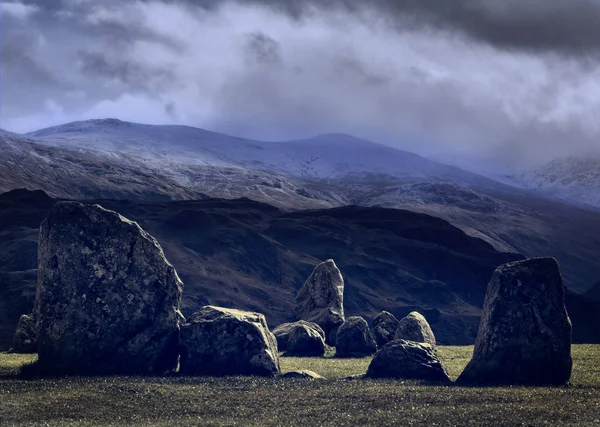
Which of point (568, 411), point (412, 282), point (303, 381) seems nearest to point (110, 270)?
point (303, 381)

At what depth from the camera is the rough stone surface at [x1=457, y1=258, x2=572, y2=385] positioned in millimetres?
36312

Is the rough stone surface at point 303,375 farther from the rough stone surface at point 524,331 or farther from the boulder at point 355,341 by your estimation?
the boulder at point 355,341

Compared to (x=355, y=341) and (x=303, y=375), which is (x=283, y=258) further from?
(x=303, y=375)

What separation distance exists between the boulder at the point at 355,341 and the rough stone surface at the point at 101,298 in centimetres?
1748

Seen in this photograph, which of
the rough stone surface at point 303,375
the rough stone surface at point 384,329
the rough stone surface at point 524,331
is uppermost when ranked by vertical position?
the rough stone surface at point 524,331

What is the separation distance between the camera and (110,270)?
3916 centimetres

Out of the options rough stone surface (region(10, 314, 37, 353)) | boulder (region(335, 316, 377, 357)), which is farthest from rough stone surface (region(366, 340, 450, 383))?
rough stone surface (region(10, 314, 37, 353))

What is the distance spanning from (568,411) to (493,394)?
160 inches

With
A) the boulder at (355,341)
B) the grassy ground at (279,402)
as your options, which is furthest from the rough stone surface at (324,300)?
the grassy ground at (279,402)

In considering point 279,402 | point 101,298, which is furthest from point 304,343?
point 279,402

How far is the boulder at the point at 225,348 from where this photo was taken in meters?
38.5

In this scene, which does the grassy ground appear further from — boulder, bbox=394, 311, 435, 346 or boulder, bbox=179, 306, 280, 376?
boulder, bbox=394, 311, 435, 346

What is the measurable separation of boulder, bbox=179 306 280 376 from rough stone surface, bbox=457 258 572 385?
30.6 ft

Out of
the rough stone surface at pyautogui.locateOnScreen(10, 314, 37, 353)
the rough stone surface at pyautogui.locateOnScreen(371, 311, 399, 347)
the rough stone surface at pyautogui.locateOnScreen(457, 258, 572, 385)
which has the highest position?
the rough stone surface at pyautogui.locateOnScreen(457, 258, 572, 385)
